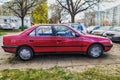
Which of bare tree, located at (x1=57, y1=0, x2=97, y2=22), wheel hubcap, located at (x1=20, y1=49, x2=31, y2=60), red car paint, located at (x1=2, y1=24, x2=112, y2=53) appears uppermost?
bare tree, located at (x1=57, y1=0, x2=97, y2=22)

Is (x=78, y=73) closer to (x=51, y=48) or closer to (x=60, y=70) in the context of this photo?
(x=60, y=70)

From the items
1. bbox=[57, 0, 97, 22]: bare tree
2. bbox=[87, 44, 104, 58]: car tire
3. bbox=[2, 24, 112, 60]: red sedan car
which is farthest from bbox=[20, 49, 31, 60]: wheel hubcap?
bbox=[57, 0, 97, 22]: bare tree

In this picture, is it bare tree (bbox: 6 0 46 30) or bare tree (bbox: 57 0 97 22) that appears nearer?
bare tree (bbox: 57 0 97 22)

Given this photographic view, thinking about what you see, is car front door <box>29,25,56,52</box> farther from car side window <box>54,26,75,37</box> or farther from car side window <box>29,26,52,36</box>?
car side window <box>54,26,75,37</box>

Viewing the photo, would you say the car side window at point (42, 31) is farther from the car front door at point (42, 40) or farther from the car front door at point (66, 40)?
the car front door at point (66, 40)

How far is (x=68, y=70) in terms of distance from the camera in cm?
655

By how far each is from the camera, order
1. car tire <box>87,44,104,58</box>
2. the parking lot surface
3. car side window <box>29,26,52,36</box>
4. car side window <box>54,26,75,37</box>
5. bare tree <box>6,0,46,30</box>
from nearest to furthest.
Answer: the parking lot surface
car side window <box>29,26,52,36</box>
car side window <box>54,26,75,37</box>
car tire <box>87,44,104,58</box>
bare tree <box>6,0,46,30</box>

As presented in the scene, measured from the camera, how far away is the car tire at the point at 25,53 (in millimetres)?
8102

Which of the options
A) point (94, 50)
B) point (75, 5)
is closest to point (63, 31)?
point (94, 50)

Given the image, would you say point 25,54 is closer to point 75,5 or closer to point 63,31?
point 63,31

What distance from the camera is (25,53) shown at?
26.6 feet

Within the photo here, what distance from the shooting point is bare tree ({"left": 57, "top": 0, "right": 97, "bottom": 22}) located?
32.4 m

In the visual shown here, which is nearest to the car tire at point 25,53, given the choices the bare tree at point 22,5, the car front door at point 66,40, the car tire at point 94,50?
the car front door at point 66,40

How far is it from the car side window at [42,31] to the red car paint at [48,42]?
0.13 meters
